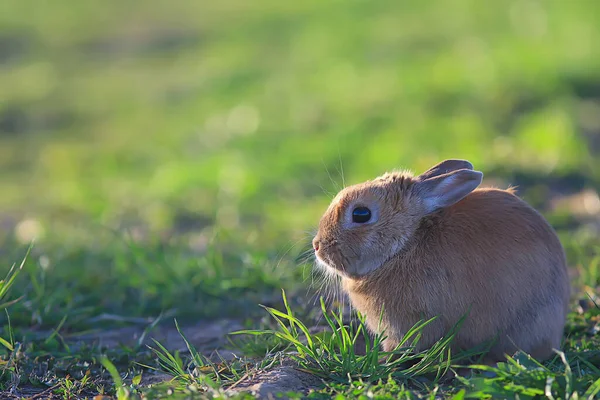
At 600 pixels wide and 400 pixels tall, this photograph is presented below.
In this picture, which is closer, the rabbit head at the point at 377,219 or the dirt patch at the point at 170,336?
the rabbit head at the point at 377,219

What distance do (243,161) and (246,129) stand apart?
147cm

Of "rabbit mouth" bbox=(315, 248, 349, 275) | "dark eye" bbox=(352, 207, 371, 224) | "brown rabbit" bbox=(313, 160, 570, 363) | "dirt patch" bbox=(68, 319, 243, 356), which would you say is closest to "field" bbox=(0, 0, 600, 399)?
"dirt patch" bbox=(68, 319, 243, 356)

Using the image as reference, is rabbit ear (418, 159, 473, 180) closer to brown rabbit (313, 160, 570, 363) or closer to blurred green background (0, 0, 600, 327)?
brown rabbit (313, 160, 570, 363)

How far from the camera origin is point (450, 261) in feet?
12.6

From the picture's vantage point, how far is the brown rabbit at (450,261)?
3803mm

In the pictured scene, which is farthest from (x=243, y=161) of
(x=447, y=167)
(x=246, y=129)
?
(x=447, y=167)

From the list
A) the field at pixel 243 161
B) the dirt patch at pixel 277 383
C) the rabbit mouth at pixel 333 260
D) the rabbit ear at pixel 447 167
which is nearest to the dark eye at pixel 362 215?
the rabbit mouth at pixel 333 260

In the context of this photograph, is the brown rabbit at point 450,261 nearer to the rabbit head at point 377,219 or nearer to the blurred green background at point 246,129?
the rabbit head at point 377,219

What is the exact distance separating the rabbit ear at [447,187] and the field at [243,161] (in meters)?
0.69

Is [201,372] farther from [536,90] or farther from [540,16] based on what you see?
[540,16]

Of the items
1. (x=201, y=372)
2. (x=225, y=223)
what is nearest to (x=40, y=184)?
(x=225, y=223)

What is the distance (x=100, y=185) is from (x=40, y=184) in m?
0.88

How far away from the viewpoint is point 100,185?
9.58 m

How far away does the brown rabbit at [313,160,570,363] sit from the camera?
12.5 feet
